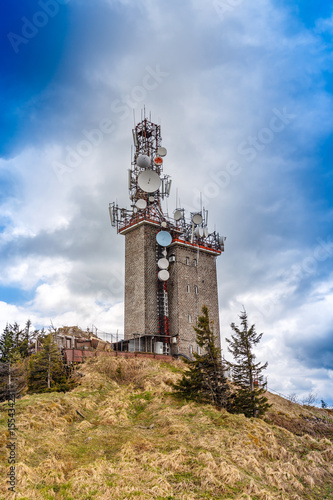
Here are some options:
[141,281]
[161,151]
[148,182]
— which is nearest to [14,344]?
[141,281]

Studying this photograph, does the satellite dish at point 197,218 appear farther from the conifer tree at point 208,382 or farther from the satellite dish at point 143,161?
the conifer tree at point 208,382

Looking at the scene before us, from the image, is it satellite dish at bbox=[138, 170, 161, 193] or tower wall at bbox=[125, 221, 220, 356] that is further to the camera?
satellite dish at bbox=[138, 170, 161, 193]

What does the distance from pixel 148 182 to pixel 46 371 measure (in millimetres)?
23723

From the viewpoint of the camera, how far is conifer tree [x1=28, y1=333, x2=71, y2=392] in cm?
2947

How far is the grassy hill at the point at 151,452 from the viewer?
15.0 metres

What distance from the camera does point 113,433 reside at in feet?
68.6

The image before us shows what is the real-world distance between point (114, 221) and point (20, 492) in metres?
36.3

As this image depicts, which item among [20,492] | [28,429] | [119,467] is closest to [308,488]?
[119,467]

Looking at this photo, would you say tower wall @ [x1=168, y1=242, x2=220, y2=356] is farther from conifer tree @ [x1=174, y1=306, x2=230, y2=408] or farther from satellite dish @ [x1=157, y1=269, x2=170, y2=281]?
conifer tree @ [x1=174, y1=306, x2=230, y2=408]

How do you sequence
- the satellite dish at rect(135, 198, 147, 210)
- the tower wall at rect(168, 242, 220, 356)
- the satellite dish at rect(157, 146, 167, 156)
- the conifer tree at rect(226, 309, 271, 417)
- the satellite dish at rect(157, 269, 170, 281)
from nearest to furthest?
the conifer tree at rect(226, 309, 271, 417) < the tower wall at rect(168, 242, 220, 356) < the satellite dish at rect(157, 269, 170, 281) < the satellite dish at rect(135, 198, 147, 210) < the satellite dish at rect(157, 146, 167, 156)

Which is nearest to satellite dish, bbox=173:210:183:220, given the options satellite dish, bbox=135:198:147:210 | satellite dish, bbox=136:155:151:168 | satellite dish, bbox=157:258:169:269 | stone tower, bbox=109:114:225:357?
stone tower, bbox=109:114:225:357

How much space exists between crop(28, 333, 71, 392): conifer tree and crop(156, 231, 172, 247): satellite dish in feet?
59.8

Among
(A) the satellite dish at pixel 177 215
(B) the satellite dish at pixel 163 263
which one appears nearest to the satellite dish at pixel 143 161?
(A) the satellite dish at pixel 177 215

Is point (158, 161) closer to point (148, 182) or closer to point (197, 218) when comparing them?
point (148, 182)
